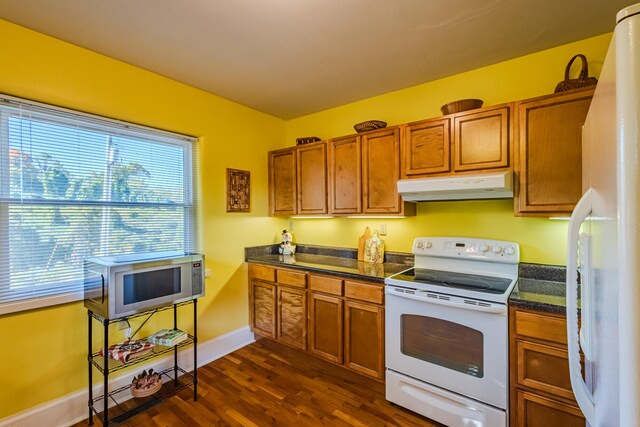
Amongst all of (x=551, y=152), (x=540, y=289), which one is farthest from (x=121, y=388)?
(x=551, y=152)

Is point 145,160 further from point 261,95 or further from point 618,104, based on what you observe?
point 618,104

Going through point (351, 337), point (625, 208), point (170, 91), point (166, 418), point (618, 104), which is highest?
point (170, 91)

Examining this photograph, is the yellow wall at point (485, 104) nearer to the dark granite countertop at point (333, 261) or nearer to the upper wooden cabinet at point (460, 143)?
the dark granite countertop at point (333, 261)

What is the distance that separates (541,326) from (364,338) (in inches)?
47.5

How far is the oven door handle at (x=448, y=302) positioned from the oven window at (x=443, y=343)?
0.45 feet

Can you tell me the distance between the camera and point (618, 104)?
51 cm

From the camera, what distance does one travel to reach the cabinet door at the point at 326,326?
8.25 feet

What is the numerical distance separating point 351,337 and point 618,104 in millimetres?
2308

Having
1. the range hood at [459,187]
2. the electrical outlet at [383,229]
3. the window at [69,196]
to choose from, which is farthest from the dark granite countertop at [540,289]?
the window at [69,196]

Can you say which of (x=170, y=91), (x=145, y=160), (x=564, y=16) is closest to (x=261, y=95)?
(x=170, y=91)

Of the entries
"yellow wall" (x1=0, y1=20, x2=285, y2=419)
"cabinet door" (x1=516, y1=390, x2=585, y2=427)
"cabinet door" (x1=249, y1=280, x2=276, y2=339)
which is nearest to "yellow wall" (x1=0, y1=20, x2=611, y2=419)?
"yellow wall" (x1=0, y1=20, x2=285, y2=419)

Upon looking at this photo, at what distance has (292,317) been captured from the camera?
2842 millimetres

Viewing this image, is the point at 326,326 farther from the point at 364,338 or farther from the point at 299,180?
the point at 299,180

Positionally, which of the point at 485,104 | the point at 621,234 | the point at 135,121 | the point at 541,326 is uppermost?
the point at 485,104
